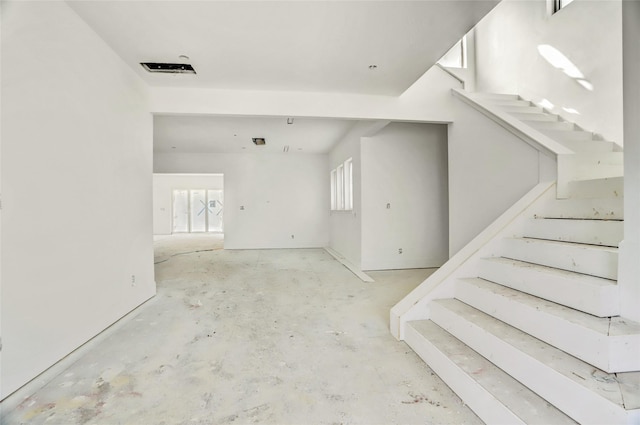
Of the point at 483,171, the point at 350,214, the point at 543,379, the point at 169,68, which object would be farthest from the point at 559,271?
the point at 350,214

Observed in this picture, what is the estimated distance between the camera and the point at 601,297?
144 cm

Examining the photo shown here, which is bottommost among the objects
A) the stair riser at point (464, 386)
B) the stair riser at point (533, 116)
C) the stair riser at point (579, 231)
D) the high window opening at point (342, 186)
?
the stair riser at point (464, 386)

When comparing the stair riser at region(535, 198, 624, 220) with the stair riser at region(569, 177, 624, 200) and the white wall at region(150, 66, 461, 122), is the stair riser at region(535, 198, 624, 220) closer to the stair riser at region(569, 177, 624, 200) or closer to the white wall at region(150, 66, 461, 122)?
the stair riser at region(569, 177, 624, 200)

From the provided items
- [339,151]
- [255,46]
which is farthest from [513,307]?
[339,151]

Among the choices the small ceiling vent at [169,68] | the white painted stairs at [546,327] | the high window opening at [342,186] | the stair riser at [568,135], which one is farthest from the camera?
the high window opening at [342,186]

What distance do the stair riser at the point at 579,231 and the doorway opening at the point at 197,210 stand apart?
11.9 metres

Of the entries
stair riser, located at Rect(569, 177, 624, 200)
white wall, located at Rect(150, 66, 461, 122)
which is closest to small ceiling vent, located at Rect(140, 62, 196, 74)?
white wall, located at Rect(150, 66, 461, 122)

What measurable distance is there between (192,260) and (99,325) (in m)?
3.88

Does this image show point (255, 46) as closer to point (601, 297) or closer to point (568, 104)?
point (601, 297)

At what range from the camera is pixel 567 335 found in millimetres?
1422

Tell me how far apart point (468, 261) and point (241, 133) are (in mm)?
5075

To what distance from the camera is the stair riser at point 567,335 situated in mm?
1248

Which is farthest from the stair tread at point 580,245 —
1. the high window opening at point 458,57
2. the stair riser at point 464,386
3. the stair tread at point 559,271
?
the high window opening at point 458,57

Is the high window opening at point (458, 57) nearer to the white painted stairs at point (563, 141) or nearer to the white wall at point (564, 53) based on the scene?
the white wall at point (564, 53)
